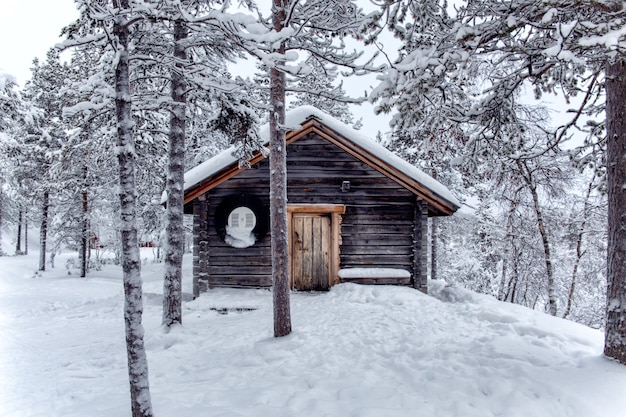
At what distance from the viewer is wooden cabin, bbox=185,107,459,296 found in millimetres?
10469

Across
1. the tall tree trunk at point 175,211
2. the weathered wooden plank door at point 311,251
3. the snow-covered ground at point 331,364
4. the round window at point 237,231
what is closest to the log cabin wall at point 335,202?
the round window at point 237,231

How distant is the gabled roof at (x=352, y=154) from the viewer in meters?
10.1

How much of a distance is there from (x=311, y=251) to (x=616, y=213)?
753 cm

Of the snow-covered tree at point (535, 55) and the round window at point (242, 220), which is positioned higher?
the snow-covered tree at point (535, 55)

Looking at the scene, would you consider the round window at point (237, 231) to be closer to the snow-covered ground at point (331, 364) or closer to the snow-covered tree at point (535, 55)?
the snow-covered ground at point (331, 364)

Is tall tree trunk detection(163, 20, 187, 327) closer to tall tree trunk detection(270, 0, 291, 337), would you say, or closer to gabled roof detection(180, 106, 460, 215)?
tall tree trunk detection(270, 0, 291, 337)

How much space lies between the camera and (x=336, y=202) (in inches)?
424

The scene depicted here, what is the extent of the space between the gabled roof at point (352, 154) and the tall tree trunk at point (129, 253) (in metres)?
6.38

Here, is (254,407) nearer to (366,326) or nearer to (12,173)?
(366,326)

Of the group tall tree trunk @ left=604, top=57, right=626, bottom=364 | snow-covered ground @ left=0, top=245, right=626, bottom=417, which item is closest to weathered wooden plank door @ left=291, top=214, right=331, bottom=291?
snow-covered ground @ left=0, top=245, right=626, bottom=417

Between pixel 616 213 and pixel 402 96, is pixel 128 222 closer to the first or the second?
pixel 402 96

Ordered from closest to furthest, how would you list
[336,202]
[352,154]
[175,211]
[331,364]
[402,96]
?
[402,96] → [331,364] → [175,211] → [352,154] → [336,202]

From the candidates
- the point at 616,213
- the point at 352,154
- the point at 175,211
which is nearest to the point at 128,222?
the point at 175,211

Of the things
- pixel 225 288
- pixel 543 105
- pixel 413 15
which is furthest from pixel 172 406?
pixel 543 105
